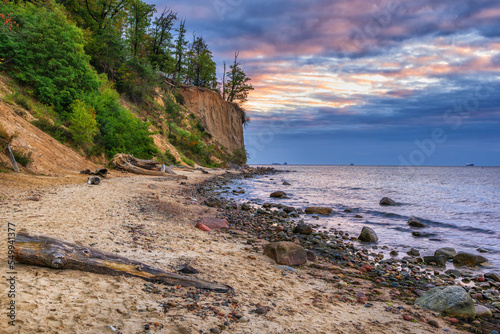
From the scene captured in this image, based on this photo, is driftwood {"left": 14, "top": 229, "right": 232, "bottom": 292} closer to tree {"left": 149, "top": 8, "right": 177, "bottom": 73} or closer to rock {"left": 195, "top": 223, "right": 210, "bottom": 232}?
rock {"left": 195, "top": 223, "right": 210, "bottom": 232}

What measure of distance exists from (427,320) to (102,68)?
37648mm

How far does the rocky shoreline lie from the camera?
5.16 m

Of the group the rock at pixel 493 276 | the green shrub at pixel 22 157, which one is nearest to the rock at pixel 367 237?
the rock at pixel 493 276

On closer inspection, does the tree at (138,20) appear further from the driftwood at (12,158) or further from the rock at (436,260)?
the rock at (436,260)

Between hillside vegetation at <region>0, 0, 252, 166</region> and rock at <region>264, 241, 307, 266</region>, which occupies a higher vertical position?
hillside vegetation at <region>0, 0, 252, 166</region>

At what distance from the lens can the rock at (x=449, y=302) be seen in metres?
5.07

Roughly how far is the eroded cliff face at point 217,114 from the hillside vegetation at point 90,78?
842 centimetres

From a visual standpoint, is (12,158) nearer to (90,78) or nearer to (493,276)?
(90,78)

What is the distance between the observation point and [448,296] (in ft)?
17.5

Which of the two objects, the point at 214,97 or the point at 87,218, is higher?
the point at 214,97

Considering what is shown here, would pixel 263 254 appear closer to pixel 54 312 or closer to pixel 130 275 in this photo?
pixel 130 275

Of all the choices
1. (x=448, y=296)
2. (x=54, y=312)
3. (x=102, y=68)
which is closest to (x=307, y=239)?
(x=448, y=296)

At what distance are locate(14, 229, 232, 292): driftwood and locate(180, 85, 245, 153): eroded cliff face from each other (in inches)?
2015

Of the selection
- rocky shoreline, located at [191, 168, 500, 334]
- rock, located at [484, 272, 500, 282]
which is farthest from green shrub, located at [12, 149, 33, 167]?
rock, located at [484, 272, 500, 282]
